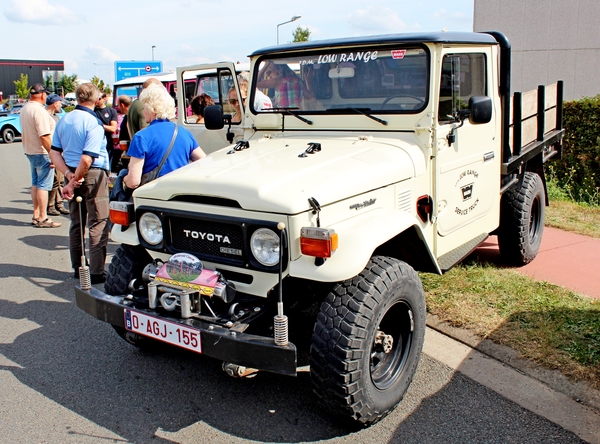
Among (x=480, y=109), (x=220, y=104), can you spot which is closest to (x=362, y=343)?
(x=480, y=109)

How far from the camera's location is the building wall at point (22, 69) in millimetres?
65500

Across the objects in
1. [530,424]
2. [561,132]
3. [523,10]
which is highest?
[523,10]

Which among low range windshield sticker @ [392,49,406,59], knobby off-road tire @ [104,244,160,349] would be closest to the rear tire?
knobby off-road tire @ [104,244,160,349]

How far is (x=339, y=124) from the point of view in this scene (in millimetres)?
4215

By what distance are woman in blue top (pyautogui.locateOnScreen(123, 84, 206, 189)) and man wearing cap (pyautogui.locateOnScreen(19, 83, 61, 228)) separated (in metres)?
3.98

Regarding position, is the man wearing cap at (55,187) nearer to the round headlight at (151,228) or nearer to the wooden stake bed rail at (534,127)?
the round headlight at (151,228)

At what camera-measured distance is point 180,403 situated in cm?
348

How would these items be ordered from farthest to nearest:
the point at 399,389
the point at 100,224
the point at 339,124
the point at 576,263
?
the point at 576,263 → the point at 100,224 → the point at 339,124 → the point at 399,389

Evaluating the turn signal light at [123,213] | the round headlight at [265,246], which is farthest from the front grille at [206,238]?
the turn signal light at [123,213]

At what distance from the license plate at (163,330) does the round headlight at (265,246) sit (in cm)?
51

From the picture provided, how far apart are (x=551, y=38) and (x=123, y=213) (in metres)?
15.2

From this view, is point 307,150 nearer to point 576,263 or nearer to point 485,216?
point 485,216

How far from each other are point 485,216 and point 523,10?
13.5 metres

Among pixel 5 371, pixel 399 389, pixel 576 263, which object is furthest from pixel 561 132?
pixel 5 371
